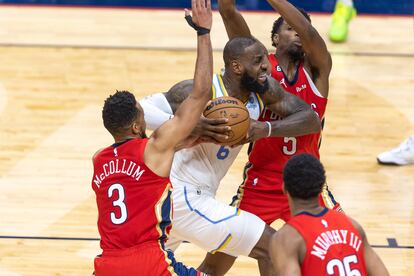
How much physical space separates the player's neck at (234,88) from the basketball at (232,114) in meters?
0.24

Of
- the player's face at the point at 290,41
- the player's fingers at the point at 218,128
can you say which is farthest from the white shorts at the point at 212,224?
the player's face at the point at 290,41

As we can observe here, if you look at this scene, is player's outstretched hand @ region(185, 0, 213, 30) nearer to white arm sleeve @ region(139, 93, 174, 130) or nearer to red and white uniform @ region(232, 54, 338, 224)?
white arm sleeve @ region(139, 93, 174, 130)

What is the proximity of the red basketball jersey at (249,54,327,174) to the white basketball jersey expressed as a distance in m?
0.34

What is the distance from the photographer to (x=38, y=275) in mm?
6426

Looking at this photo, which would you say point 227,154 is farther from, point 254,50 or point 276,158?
point 254,50

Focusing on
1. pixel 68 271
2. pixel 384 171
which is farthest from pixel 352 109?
pixel 68 271

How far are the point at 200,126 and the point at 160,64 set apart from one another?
18.7 ft

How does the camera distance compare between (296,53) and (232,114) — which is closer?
(232,114)

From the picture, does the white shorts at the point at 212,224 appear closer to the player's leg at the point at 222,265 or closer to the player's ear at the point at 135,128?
the player's leg at the point at 222,265

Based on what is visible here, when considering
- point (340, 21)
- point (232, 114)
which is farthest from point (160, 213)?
point (340, 21)

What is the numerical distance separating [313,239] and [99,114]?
550cm

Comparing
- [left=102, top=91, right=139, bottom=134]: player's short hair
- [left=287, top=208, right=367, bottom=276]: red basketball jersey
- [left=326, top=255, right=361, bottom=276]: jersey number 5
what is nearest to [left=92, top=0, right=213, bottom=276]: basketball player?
[left=102, top=91, right=139, bottom=134]: player's short hair

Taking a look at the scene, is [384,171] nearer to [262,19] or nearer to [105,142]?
[105,142]

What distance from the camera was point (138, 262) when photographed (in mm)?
4848
